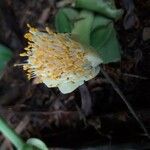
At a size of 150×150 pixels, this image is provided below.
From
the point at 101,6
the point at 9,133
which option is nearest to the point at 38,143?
the point at 9,133

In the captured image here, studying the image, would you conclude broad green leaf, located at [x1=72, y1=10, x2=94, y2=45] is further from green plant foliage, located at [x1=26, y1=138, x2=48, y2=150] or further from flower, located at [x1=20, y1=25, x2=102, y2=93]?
green plant foliage, located at [x1=26, y1=138, x2=48, y2=150]

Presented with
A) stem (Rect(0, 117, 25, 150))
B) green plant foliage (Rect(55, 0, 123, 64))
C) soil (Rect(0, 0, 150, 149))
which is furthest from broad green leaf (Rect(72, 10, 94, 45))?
stem (Rect(0, 117, 25, 150))

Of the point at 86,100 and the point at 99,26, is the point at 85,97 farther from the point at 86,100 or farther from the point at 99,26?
the point at 99,26

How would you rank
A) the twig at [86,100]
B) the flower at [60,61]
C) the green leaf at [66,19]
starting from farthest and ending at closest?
the twig at [86,100] → the green leaf at [66,19] → the flower at [60,61]

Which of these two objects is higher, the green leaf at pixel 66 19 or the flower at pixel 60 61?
the green leaf at pixel 66 19

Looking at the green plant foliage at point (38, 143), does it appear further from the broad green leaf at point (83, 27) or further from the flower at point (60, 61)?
the broad green leaf at point (83, 27)

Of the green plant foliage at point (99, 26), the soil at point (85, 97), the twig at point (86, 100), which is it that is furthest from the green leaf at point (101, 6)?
the twig at point (86, 100)

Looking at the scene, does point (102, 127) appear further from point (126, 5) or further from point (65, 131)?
point (126, 5)
